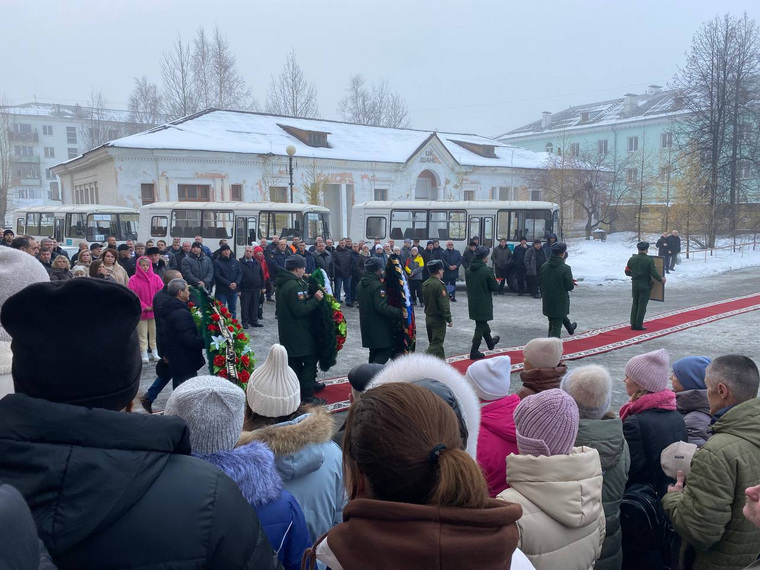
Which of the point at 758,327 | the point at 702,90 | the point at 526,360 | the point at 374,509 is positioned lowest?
the point at 758,327

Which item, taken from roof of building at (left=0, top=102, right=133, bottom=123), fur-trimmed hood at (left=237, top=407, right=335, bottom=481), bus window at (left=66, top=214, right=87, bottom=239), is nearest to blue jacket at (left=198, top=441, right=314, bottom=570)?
fur-trimmed hood at (left=237, top=407, right=335, bottom=481)

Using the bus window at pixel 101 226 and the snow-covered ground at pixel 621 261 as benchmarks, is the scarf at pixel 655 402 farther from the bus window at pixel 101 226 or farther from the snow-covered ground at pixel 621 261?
the bus window at pixel 101 226

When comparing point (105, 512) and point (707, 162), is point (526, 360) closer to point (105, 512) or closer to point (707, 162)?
point (105, 512)

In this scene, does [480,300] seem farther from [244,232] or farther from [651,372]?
[244,232]

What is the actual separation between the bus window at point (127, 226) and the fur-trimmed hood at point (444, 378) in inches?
930

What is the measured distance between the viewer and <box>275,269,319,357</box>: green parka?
7.13 metres

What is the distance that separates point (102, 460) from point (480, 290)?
8777 millimetres

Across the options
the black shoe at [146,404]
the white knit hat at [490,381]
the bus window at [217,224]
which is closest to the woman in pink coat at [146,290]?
the black shoe at [146,404]

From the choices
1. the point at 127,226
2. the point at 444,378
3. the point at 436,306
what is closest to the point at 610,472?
the point at 444,378

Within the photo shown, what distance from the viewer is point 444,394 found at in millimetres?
1910

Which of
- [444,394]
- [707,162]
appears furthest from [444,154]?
[444,394]

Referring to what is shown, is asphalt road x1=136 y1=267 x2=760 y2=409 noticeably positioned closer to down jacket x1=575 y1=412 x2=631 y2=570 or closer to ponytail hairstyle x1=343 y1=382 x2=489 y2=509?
down jacket x1=575 y1=412 x2=631 y2=570

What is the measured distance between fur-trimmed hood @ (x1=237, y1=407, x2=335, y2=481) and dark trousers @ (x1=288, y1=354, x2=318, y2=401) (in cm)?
464

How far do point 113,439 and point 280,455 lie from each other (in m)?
1.21
